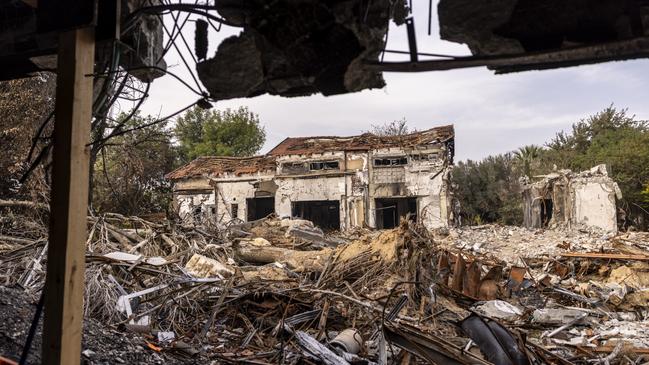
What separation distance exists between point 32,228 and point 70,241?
29.9ft

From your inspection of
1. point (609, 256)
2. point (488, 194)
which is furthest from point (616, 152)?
point (609, 256)

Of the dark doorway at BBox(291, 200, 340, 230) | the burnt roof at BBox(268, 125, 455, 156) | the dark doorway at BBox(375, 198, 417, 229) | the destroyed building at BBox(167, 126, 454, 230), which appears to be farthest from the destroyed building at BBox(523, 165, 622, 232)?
the dark doorway at BBox(291, 200, 340, 230)

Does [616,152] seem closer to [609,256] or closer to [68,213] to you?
[609,256]

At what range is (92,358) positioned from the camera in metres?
3.51

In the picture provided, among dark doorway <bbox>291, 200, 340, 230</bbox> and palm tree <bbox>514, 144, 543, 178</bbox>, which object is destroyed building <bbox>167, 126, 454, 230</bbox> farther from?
palm tree <bbox>514, 144, 543, 178</bbox>

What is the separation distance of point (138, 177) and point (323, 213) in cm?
994

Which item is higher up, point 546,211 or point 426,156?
point 426,156

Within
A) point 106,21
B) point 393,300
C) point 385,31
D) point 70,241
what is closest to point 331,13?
point 385,31

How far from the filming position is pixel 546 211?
23.8 m

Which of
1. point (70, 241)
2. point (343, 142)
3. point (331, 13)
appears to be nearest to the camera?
point (70, 241)

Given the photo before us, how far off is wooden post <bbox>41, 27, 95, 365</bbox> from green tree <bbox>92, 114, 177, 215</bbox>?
34.8 feet

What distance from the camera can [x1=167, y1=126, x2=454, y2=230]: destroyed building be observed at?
70.3ft

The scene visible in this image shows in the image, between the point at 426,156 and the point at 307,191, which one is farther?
the point at 307,191

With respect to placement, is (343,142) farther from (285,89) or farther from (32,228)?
(285,89)
